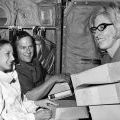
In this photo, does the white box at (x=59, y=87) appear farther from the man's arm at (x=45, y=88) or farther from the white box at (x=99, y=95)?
the white box at (x=99, y=95)

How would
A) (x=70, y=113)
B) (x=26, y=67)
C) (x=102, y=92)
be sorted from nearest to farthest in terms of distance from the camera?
1. (x=102, y=92)
2. (x=70, y=113)
3. (x=26, y=67)

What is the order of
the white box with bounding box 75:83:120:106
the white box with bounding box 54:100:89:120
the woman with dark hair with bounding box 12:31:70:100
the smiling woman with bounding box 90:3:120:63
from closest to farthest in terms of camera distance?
the white box with bounding box 75:83:120:106 → the white box with bounding box 54:100:89:120 → the smiling woman with bounding box 90:3:120:63 → the woman with dark hair with bounding box 12:31:70:100

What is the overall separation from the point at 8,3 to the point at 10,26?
0.31 m

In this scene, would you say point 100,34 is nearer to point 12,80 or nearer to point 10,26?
point 12,80

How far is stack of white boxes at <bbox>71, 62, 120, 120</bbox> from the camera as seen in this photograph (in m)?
1.33

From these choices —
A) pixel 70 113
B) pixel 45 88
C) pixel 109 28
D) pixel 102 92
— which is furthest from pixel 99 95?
pixel 45 88

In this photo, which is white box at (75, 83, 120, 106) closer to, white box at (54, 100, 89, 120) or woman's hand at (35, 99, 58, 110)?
white box at (54, 100, 89, 120)

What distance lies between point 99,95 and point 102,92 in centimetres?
2

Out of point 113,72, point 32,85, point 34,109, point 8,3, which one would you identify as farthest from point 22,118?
point 8,3

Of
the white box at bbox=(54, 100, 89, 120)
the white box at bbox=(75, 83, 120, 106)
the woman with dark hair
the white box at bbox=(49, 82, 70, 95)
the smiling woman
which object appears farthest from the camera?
the woman with dark hair

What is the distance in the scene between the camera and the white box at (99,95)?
1.32m

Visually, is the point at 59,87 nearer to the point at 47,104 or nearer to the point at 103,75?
the point at 47,104

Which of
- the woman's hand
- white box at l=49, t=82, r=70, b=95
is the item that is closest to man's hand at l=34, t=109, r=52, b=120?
the woman's hand

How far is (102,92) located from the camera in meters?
1.34
